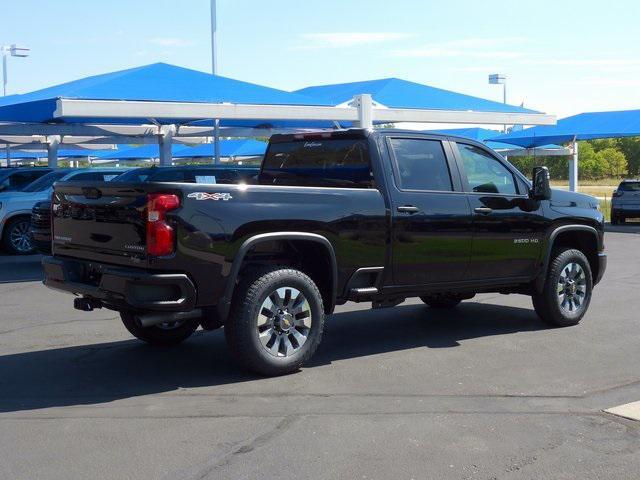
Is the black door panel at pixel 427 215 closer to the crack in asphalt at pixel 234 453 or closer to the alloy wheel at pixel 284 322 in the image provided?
the alloy wheel at pixel 284 322

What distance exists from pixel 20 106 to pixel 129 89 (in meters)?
2.44

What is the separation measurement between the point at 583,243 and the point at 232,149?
29.1 meters

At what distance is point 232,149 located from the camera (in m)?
37.0

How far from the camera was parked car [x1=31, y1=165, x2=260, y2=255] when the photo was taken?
460 inches

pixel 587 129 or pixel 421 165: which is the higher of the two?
pixel 587 129

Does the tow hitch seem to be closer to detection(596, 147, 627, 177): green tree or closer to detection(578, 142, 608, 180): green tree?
detection(578, 142, 608, 180): green tree

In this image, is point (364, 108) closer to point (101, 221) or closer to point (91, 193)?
point (91, 193)

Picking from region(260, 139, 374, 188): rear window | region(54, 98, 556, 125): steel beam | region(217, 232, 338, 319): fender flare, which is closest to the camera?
region(217, 232, 338, 319): fender flare

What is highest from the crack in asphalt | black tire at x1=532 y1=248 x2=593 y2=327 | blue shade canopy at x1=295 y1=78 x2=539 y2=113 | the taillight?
blue shade canopy at x1=295 y1=78 x2=539 y2=113

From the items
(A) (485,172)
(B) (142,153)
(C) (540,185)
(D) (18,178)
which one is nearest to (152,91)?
(D) (18,178)

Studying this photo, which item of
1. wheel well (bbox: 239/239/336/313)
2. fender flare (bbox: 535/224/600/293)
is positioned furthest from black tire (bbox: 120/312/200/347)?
fender flare (bbox: 535/224/600/293)

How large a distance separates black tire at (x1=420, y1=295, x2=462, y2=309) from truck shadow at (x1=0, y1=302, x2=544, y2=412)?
0.39ft

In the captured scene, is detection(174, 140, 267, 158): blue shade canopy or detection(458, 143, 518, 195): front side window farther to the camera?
detection(174, 140, 267, 158): blue shade canopy

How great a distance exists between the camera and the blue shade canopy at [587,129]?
26.8 metres
